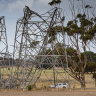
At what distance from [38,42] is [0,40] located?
427cm

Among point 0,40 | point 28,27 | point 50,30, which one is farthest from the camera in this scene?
point 0,40

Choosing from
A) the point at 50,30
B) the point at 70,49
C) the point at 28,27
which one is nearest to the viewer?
the point at 28,27

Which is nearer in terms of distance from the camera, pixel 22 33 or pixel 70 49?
pixel 22 33

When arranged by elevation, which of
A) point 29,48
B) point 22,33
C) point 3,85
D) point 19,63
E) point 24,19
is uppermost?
point 24,19

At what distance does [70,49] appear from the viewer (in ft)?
120

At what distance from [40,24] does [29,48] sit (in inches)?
97.6

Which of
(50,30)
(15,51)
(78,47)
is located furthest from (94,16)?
(15,51)

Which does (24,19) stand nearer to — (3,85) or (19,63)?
(19,63)

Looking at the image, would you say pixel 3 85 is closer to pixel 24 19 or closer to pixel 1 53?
pixel 1 53

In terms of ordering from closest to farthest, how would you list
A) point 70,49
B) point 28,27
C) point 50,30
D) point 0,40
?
1. point 28,27
2. point 50,30
3. point 0,40
4. point 70,49

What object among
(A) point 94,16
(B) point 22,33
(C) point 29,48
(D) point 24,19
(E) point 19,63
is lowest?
(E) point 19,63

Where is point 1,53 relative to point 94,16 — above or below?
below

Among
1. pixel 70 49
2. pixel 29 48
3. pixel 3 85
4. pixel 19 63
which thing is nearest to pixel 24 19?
pixel 29 48

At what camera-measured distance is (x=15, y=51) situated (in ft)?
67.9
